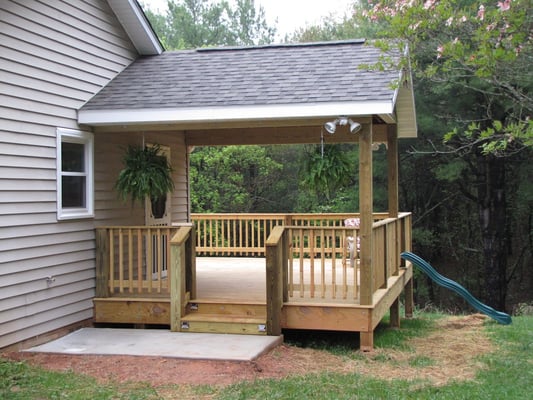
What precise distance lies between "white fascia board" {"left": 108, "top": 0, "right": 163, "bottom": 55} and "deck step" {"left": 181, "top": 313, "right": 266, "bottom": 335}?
408 cm

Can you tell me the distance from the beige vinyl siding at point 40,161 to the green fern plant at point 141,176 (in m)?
0.62

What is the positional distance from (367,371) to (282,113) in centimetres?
288

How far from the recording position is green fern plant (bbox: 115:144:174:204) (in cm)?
822

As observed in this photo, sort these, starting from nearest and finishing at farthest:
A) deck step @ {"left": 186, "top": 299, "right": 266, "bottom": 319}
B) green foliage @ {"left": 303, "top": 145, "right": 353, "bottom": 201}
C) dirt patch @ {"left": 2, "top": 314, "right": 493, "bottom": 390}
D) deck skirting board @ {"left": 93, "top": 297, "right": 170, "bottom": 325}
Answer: dirt patch @ {"left": 2, "top": 314, "right": 493, "bottom": 390}
green foliage @ {"left": 303, "top": 145, "right": 353, "bottom": 201}
deck step @ {"left": 186, "top": 299, "right": 266, "bottom": 319}
deck skirting board @ {"left": 93, "top": 297, "right": 170, "bottom": 325}

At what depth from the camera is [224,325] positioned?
25.3 feet

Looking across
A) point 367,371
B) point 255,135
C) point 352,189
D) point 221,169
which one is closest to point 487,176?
point 352,189

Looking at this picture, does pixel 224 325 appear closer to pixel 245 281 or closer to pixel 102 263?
pixel 102 263

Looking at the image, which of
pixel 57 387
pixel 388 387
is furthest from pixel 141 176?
pixel 388 387

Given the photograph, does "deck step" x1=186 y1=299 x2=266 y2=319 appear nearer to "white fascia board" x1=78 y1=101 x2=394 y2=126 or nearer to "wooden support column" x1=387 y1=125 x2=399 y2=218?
"white fascia board" x1=78 y1=101 x2=394 y2=126

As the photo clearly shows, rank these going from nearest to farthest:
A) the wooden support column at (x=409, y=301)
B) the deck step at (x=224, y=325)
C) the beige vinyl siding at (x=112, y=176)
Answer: the deck step at (x=224, y=325) → the beige vinyl siding at (x=112, y=176) → the wooden support column at (x=409, y=301)

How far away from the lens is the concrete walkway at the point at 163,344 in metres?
6.69

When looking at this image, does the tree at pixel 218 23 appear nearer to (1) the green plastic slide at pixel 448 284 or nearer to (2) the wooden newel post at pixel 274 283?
(1) the green plastic slide at pixel 448 284

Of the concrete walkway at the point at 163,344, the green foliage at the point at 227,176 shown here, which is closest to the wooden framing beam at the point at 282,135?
the concrete walkway at the point at 163,344

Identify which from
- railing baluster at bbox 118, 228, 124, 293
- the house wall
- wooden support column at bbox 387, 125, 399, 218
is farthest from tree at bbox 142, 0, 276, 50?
railing baluster at bbox 118, 228, 124, 293
